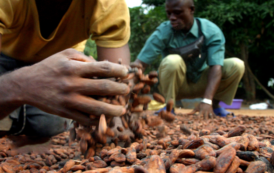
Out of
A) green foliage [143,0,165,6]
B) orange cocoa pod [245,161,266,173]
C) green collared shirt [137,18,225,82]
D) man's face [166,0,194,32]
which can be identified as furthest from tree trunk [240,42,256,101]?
orange cocoa pod [245,161,266,173]

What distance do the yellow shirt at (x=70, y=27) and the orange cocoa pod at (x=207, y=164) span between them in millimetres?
1057

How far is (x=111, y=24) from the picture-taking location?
5.47ft

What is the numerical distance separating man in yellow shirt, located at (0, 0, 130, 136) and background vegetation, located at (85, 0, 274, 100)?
493cm

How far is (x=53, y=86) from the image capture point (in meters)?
1.04

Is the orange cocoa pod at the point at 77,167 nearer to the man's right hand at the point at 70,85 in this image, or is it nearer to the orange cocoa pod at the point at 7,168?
the man's right hand at the point at 70,85

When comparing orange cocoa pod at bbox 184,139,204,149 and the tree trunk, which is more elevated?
orange cocoa pod at bbox 184,139,204,149

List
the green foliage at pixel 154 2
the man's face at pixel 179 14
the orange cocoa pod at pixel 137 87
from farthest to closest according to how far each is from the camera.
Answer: the green foliage at pixel 154 2
the man's face at pixel 179 14
the orange cocoa pod at pixel 137 87

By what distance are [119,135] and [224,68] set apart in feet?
8.55

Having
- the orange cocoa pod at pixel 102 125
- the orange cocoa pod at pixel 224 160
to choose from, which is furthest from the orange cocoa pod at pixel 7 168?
the orange cocoa pod at pixel 224 160

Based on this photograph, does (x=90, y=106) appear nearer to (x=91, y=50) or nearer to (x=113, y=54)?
(x=113, y=54)

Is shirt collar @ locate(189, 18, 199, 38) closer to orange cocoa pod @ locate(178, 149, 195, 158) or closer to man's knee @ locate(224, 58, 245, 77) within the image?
man's knee @ locate(224, 58, 245, 77)

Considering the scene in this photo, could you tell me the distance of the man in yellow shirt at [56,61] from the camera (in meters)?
1.03

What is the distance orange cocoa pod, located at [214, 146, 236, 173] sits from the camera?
832 mm

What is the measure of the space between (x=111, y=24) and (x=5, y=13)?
621 millimetres
